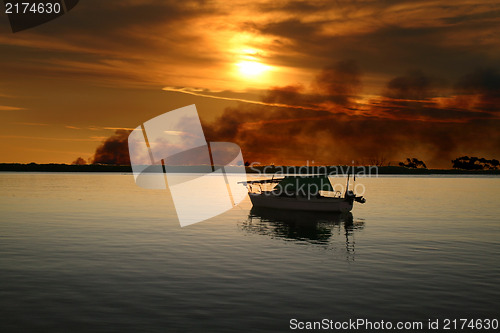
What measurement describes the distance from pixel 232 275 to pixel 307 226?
30808 mm

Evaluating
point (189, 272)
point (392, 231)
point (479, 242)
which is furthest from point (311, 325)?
point (392, 231)

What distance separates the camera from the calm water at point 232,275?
68.0 ft

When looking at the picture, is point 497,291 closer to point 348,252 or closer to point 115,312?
point 348,252

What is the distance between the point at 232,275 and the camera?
2847cm

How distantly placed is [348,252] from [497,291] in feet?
45.4

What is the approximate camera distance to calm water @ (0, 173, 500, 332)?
20.7 metres

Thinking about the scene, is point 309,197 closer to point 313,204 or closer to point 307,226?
point 313,204

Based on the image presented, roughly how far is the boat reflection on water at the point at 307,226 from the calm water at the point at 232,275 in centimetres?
41

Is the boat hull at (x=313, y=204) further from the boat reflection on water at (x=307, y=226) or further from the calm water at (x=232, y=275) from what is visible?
the calm water at (x=232, y=275)

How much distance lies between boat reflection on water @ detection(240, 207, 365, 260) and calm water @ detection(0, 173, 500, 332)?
405 mm

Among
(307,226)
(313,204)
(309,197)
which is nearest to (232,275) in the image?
(307,226)

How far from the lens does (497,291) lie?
25469mm

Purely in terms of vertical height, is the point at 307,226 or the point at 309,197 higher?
the point at 307,226

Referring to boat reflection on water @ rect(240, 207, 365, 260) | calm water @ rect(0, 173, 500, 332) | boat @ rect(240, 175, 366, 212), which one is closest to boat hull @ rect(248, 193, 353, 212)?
boat @ rect(240, 175, 366, 212)
